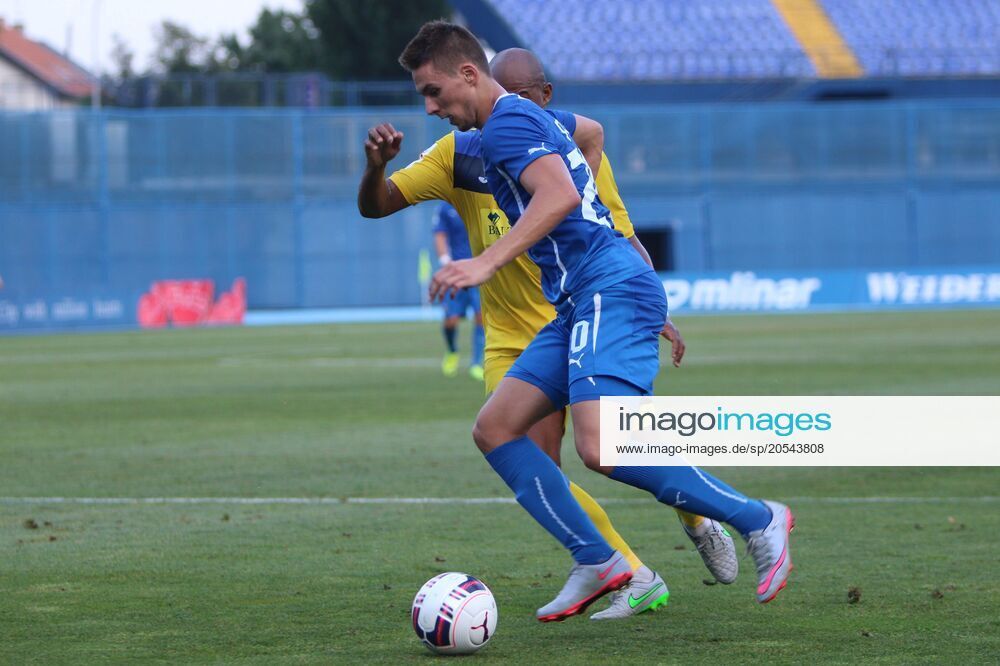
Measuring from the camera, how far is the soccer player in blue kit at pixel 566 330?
4.87 meters

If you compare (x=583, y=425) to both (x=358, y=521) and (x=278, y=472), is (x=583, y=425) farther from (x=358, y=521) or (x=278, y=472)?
(x=278, y=472)

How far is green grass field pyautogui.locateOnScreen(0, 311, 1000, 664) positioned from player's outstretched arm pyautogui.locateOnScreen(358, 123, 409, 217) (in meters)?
1.46

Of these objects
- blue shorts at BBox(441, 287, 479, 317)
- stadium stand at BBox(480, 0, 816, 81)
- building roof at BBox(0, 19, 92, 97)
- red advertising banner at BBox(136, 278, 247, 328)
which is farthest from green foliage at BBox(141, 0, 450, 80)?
blue shorts at BBox(441, 287, 479, 317)

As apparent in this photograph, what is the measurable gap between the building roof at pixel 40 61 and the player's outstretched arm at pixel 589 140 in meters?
67.4

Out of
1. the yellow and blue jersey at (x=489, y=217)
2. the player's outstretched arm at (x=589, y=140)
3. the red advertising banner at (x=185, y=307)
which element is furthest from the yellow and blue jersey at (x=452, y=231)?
the red advertising banner at (x=185, y=307)

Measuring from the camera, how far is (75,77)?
6938 centimetres

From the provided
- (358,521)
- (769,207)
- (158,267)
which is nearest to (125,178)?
(158,267)

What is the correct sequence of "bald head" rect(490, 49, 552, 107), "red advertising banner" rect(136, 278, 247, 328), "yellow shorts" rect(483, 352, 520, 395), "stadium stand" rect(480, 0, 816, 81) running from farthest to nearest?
"stadium stand" rect(480, 0, 816, 81)
"red advertising banner" rect(136, 278, 247, 328)
"yellow shorts" rect(483, 352, 520, 395)
"bald head" rect(490, 49, 552, 107)

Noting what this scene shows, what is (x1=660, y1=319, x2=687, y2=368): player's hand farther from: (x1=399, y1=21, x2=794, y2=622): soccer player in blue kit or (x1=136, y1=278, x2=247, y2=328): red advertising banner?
(x1=136, y1=278, x2=247, y2=328): red advertising banner

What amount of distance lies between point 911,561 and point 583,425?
2163mm

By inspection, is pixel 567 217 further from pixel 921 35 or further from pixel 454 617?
pixel 921 35

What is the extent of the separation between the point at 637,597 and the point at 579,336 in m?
1.04

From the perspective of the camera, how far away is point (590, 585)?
5.15 meters

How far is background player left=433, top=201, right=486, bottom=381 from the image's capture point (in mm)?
16438
